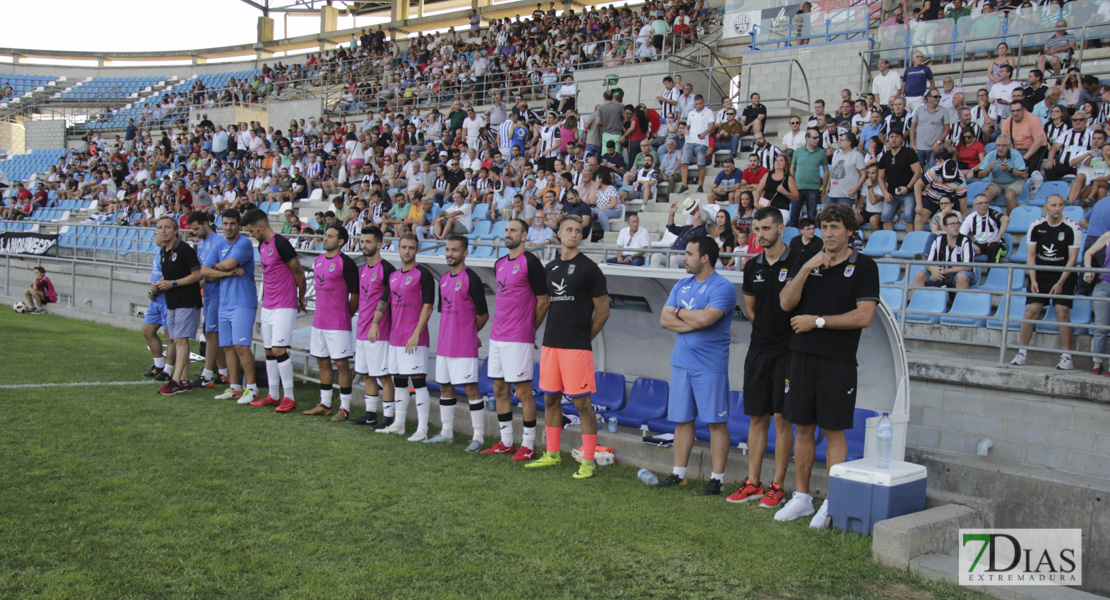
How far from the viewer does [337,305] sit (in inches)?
338

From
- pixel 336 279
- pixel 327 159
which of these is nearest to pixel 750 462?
pixel 336 279

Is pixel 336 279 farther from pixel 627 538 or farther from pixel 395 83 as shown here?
pixel 395 83

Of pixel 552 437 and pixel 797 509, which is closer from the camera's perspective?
pixel 797 509

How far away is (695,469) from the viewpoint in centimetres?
643

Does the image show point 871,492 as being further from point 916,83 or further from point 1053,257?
point 916,83

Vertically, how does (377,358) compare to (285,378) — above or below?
above

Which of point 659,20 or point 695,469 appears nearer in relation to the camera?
point 695,469

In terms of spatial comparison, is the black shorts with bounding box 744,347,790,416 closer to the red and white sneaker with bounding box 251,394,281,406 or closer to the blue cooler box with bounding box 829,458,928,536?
the blue cooler box with bounding box 829,458,928,536

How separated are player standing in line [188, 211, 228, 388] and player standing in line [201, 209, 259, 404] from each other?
5.5 inches

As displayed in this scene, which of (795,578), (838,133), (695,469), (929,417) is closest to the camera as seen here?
(795,578)

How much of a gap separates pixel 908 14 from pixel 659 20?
6041mm

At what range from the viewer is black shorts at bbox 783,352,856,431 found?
16.9ft

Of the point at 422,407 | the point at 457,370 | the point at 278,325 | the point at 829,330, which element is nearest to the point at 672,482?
the point at 829,330

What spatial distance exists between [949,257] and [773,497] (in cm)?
464
